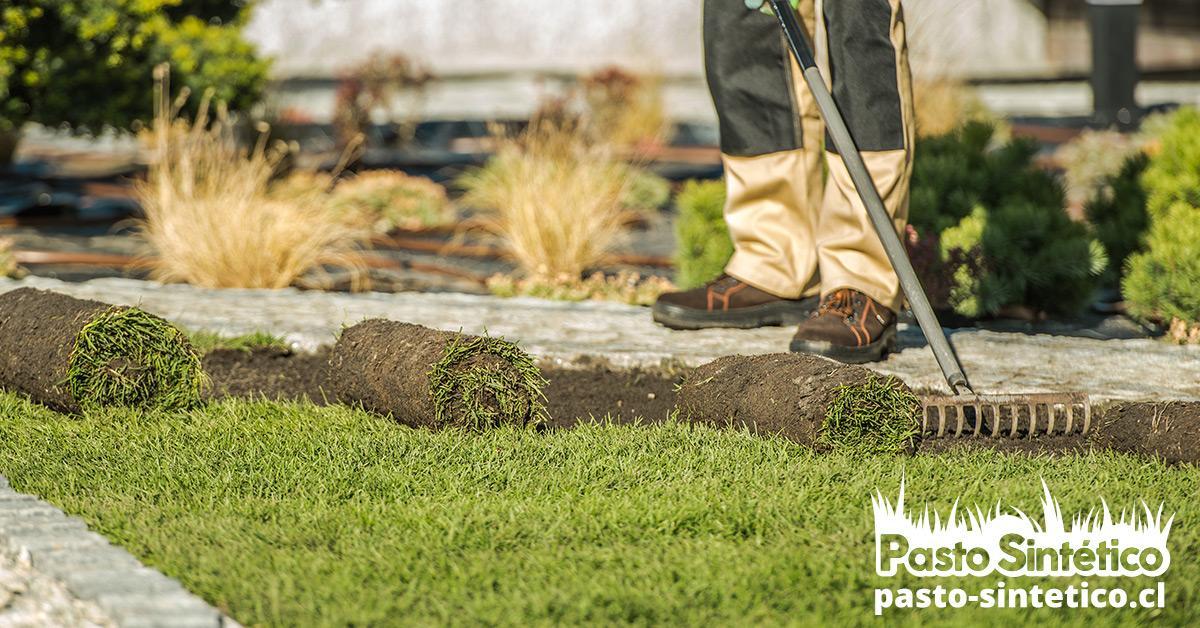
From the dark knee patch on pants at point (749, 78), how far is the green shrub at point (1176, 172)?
5.67ft

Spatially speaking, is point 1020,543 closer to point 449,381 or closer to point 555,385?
point 449,381

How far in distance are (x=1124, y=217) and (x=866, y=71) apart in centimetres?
215

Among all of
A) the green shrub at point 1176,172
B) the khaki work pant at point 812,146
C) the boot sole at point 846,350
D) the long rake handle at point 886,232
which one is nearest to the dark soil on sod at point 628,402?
the long rake handle at point 886,232

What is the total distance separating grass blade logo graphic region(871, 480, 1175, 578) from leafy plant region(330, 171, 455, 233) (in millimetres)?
5852

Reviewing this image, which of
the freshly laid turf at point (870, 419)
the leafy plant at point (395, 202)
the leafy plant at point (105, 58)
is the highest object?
the leafy plant at point (105, 58)

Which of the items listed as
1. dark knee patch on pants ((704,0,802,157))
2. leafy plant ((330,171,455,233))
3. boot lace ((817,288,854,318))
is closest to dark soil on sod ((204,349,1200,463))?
boot lace ((817,288,854,318))

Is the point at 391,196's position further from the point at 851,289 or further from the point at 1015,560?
the point at 1015,560

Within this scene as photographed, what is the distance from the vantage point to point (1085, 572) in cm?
276

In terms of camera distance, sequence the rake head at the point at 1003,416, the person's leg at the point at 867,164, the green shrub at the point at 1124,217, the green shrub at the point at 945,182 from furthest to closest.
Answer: the green shrub at the point at 1124,217, the green shrub at the point at 945,182, the person's leg at the point at 867,164, the rake head at the point at 1003,416

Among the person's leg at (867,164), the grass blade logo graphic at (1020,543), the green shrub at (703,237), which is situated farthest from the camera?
the green shrub at (703,237)

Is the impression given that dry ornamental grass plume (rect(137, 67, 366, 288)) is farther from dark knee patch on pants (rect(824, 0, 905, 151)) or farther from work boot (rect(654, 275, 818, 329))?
dark knee patch on pants (rect(824, 0, 905, 151))

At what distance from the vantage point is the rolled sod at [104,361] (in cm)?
401

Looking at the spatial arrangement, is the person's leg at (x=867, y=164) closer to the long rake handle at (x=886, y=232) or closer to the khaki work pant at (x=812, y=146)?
the khaki work pant at (x=812, y=146)

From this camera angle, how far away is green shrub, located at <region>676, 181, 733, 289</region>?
6.14 m
